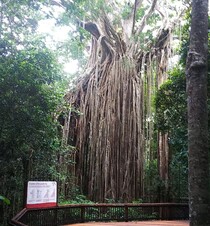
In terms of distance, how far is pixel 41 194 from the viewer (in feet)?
16.1

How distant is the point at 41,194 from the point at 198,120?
11.2ft

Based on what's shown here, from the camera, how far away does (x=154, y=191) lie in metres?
7.92

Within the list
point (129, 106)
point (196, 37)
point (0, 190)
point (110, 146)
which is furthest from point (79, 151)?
point (196, 37)

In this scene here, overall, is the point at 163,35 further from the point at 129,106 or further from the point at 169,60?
the point at 129,106

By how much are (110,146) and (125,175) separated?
0.88m

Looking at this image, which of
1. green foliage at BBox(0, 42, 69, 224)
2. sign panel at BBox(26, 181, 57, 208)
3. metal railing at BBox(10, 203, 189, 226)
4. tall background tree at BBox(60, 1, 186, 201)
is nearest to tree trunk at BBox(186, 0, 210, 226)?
metal railing at BBox(10, 203, 189, 226)

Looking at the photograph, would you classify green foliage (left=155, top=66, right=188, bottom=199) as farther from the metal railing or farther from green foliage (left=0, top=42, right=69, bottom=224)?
green foliage (left=0, top=42, right=69, bottom=224)

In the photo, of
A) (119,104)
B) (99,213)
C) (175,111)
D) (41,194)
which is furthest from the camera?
(119,104)

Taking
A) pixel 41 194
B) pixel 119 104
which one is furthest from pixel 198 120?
pixel 119 104

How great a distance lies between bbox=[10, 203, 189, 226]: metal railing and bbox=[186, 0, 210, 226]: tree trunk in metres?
2.90

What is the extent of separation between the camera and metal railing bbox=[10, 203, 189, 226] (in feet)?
15.8

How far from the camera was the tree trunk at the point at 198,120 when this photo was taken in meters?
2.11

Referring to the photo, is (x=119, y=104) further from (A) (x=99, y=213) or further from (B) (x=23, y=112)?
(B) (x=23, y=112)

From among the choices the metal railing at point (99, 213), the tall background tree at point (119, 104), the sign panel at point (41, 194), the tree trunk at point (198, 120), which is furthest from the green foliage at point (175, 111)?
A: the tree trunk at point (198, 120)
